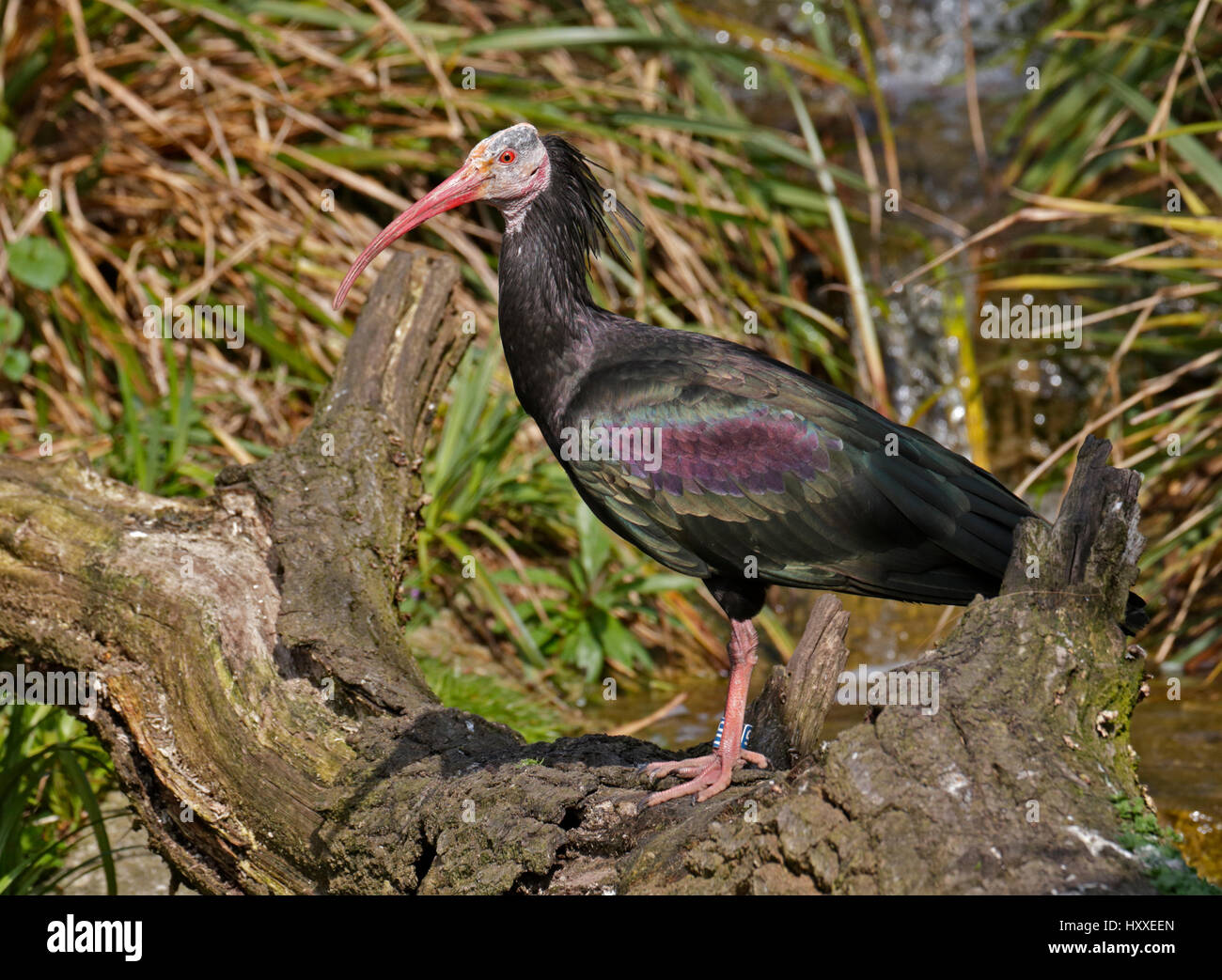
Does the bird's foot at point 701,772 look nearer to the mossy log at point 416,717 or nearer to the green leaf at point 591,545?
the mossy log at point 416,717

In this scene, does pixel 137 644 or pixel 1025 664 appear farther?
pixel 137 644

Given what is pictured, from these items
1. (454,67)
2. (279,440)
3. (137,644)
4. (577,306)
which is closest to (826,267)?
(454,67)

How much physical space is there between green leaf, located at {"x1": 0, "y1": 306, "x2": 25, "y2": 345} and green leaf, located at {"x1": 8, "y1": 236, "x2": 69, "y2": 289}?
7.9 inches

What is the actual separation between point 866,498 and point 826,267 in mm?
5192

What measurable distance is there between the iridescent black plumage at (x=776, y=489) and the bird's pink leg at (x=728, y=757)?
0.30 feet

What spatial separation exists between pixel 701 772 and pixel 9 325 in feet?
16.4

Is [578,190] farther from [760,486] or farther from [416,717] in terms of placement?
[416,717]

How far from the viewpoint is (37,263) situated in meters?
6.46

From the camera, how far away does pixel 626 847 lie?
116 inches

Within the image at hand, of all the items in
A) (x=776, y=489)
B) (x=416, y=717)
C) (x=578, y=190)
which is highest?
(x=578, y=190)

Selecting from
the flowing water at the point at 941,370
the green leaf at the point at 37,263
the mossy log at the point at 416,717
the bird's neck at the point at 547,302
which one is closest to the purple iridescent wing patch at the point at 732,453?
the bird's neck at the point at 547,302

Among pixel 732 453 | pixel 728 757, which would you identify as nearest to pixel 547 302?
pixel 732 453
